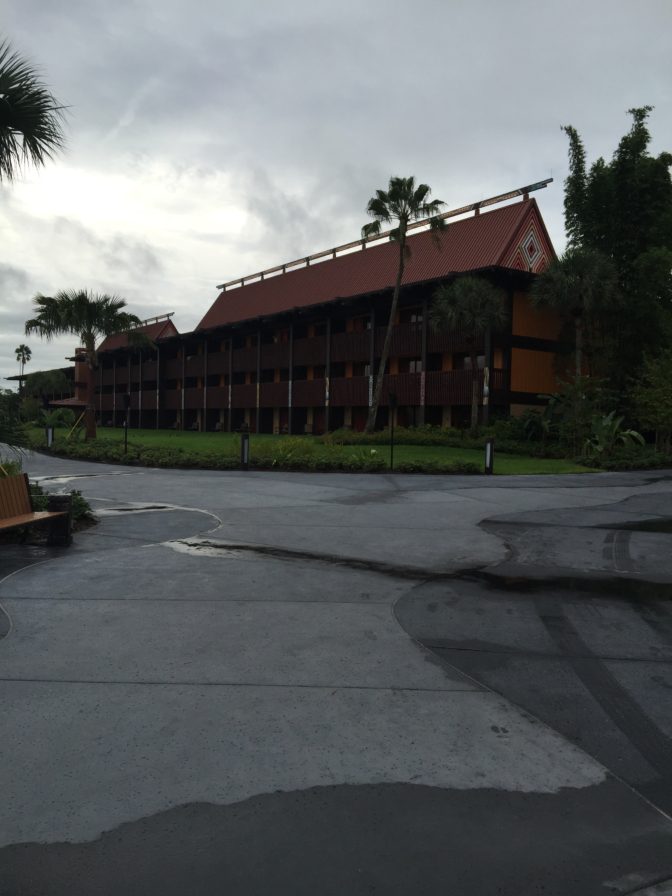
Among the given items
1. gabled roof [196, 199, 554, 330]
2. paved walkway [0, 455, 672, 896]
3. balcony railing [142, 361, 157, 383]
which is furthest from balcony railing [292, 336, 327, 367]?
paved walkway [0, 455, 672, 896]

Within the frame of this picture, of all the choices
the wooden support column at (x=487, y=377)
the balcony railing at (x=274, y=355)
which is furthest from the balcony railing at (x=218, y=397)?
the wooden support column at (x=487, y=377)

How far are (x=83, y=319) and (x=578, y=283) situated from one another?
25.2 meters

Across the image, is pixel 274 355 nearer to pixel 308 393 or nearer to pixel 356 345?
pixel 308 393

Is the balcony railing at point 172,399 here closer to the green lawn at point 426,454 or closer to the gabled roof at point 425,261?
the gabled roof at point 425,261

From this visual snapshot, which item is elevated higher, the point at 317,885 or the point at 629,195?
the point at 629,195

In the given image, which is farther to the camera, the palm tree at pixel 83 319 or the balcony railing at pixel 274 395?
the balcony railing at pixel 274 395

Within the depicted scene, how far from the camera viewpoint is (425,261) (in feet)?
129

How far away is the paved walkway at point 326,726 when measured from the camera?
2.65m

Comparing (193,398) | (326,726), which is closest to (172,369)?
(193,398)

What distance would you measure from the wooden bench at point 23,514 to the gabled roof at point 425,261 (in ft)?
96.6

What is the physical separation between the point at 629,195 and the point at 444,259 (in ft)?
33.4

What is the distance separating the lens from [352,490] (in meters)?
16.1

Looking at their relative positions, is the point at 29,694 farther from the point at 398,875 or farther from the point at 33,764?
the point at 398,875

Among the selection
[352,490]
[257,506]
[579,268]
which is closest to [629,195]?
[579,268]
